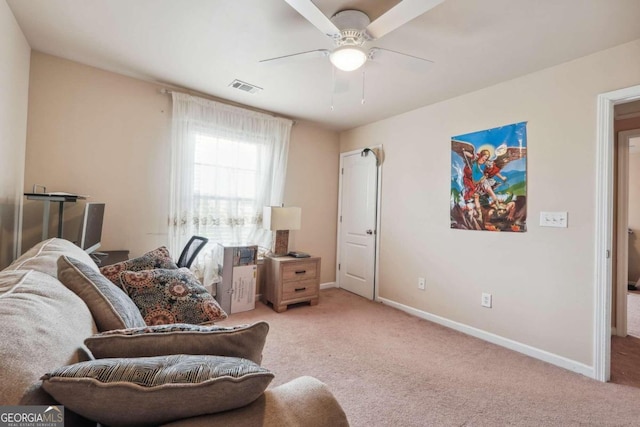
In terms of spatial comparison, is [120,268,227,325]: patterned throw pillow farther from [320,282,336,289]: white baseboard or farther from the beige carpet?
[320,282,336,289]: white baseboard

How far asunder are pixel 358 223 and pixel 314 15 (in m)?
2.90

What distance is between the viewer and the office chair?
2.67 m

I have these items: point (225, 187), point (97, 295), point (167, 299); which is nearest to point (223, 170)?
point (225, 187)

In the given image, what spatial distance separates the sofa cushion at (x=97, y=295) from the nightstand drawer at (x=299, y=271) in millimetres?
2210

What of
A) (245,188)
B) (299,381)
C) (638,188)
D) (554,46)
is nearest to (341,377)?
(299,381)

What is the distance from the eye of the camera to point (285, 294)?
3297 mm

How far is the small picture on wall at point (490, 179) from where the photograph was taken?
251cm

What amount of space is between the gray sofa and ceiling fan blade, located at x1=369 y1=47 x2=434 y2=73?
2053mm

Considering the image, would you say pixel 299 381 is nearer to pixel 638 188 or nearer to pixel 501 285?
pixel 501 285

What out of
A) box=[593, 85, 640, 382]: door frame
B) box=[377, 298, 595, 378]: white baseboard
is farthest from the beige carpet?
box=[593, 85, 640, 382]: door frame

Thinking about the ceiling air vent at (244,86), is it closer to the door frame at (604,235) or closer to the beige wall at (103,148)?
the beige wall at (103,148)

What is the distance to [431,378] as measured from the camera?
201cm

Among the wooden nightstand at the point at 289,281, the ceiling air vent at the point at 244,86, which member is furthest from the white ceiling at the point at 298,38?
the wooden nightstand at the point at 289,281

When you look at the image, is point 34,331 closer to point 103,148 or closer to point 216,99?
point 103,148
